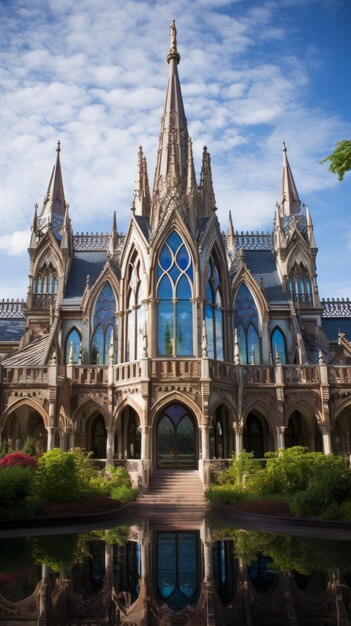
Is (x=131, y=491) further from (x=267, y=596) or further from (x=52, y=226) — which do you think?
(x=52, y=226)

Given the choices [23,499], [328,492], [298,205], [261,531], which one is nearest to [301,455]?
[328,492]

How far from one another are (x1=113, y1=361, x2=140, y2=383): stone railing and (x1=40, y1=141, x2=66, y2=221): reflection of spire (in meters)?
18.4

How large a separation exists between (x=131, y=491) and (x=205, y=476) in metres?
4.06

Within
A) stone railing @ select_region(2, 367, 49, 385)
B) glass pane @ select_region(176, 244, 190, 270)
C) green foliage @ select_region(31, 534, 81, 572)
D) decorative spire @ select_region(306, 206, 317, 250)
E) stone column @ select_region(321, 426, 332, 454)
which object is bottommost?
green foliage @ select_region(31, 534, 81, 572)

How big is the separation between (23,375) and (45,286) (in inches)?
514

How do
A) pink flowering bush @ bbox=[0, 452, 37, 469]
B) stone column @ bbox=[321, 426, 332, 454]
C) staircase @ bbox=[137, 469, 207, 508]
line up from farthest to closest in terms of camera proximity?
1. stone column @ bbox=[321, 426, 332, 454]
2. staircase @ bbox=[137, 469, 207, 508]
3. pink flowering bush @ bbox=[0, 452, 37, 469]

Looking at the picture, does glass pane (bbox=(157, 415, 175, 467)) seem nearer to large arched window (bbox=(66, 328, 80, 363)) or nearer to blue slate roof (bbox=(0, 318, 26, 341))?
large arched window (bbox=(66, 328, 80, 363))

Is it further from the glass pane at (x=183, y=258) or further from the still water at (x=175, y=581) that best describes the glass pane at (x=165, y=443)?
the still water at (x=175, y=581)

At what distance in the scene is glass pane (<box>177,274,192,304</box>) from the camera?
33469 millimetres

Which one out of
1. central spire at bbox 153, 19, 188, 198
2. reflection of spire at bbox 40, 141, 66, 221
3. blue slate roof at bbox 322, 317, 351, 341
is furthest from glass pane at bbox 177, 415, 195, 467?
reflection of spire at bbox 40, 141, 66, 221

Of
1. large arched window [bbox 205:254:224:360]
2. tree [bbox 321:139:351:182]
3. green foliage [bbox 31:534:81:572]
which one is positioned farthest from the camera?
large arched window [bbox 205:254:224:360]

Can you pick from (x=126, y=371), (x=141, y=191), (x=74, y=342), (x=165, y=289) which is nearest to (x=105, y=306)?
(x=74, y=342)

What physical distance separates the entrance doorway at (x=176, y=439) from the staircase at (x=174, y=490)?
3.20 ft

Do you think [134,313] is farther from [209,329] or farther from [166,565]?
[166,565]
